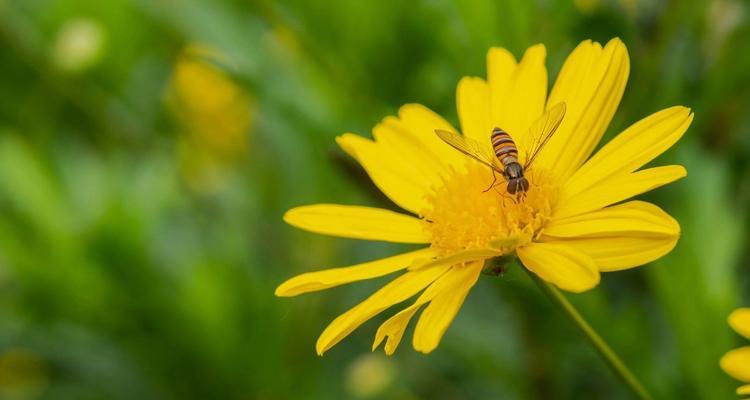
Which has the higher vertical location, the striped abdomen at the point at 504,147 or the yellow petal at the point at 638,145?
the striped abdomen at the point at 504,147

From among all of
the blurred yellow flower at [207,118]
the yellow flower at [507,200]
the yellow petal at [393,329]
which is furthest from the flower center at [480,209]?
the blurred yellow flower at [207,118]

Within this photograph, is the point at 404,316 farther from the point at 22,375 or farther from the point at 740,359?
the point at 22,375

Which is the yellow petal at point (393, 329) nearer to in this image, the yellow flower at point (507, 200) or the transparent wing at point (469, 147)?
the yellow flower at point (507, 200)

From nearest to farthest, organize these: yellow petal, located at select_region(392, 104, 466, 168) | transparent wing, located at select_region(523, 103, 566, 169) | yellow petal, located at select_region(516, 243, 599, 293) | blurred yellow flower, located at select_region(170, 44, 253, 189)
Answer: yellow petal, located at select_region(516, 243, 599, 293)
transparent wing, located at select_region(523, 103, 566, 169)
yellow petal, located at select_region(392, 104, 466, 168)
blurred yellow flower, located at select_region(170, 44, 253, 189)

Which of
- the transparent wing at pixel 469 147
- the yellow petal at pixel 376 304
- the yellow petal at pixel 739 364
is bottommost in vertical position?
the yellow petal at pixel 739 364

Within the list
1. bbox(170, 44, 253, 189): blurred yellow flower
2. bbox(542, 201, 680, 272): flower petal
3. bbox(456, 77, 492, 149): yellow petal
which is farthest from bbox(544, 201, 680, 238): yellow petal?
bbox(170, 44, 253, 189): blurred yellow flower

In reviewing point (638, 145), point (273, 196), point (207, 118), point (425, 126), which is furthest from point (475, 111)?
point (207, 118)

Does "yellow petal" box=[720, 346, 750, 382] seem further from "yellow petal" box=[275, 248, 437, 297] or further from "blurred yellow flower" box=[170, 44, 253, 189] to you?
"blurred yellow flower" box=[170, 44, 253, 189]
